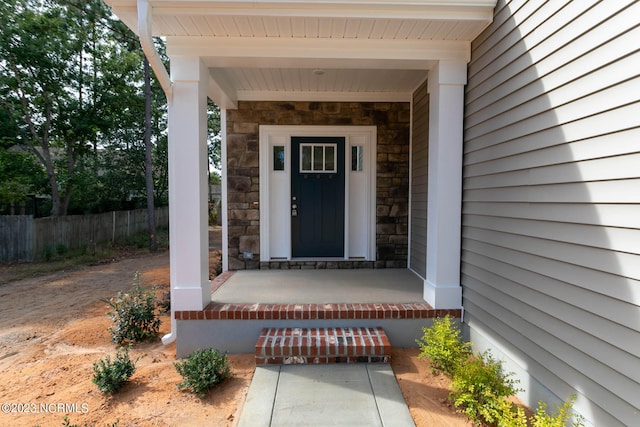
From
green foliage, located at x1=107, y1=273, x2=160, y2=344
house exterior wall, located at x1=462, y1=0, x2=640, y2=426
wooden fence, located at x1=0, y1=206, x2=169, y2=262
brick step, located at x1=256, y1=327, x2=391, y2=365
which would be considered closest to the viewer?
house exterior wall, located at x1=462, y1=0, x2=640, y2=426

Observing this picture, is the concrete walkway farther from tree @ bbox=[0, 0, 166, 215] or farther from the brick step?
tree @ bbox=[0, 0, 166, 215]

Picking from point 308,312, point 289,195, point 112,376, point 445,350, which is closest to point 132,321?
point 112,376

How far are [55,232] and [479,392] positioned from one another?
917 cm

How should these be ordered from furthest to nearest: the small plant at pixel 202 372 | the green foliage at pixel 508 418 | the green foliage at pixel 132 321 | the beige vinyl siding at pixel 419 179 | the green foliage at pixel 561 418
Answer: the beige vinyl siding at pixel 419 179 < the green foliage at pixel 132 321 < the small plant at pixel 202 372 < the green foliage at pixel 508 418 < the green foliage at pixel 561 418

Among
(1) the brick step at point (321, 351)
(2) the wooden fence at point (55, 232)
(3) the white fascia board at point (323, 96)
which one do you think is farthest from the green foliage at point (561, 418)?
(2) the wooden fence at point (55, 232)

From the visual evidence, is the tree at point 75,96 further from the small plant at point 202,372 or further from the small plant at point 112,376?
the small plant at point 202,372

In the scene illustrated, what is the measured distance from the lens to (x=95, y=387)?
2350mm

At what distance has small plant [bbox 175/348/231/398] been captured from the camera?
2.23 metres

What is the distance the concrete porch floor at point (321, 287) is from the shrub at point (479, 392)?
103cm

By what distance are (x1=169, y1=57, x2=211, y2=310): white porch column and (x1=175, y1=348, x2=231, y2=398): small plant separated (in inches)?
20.5

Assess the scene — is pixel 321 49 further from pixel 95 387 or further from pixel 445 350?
pixel 95 387

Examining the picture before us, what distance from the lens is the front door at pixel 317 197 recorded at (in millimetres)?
4568

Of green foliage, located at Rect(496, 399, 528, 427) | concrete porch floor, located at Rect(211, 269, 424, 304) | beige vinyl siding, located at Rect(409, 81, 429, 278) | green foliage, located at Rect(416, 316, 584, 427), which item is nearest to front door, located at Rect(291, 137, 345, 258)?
concrete porch floor, located at Rect(211, 269, 424, 304)

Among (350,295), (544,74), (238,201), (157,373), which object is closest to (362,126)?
(238,201)
